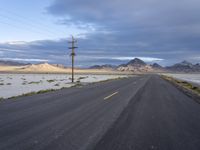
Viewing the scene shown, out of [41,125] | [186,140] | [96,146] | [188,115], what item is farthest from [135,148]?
[188,115]

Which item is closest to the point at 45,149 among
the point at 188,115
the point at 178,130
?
the point at 178,130

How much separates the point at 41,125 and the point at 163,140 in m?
Answer: 3.80

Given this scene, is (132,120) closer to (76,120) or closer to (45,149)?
(76,120)

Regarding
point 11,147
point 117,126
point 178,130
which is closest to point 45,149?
point 11,147

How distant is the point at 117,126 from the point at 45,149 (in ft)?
11.3

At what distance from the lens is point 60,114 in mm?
11680

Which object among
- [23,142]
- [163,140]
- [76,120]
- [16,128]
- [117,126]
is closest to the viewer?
[23,142]

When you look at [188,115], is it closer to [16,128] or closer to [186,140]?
[186,140]

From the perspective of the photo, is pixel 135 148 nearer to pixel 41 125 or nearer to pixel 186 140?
pixel 186 140

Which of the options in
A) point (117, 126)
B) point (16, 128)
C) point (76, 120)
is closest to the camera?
point (16, 128)

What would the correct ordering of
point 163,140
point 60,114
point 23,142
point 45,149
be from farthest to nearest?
point 60,114 < point 163,140 < point 23,142 < point 45,149

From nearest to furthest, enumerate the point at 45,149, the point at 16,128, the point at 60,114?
the point at 45,149 → the point at 16,128 → the point at 60,114

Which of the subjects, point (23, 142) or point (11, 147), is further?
point (23, 142)

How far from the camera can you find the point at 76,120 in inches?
405
